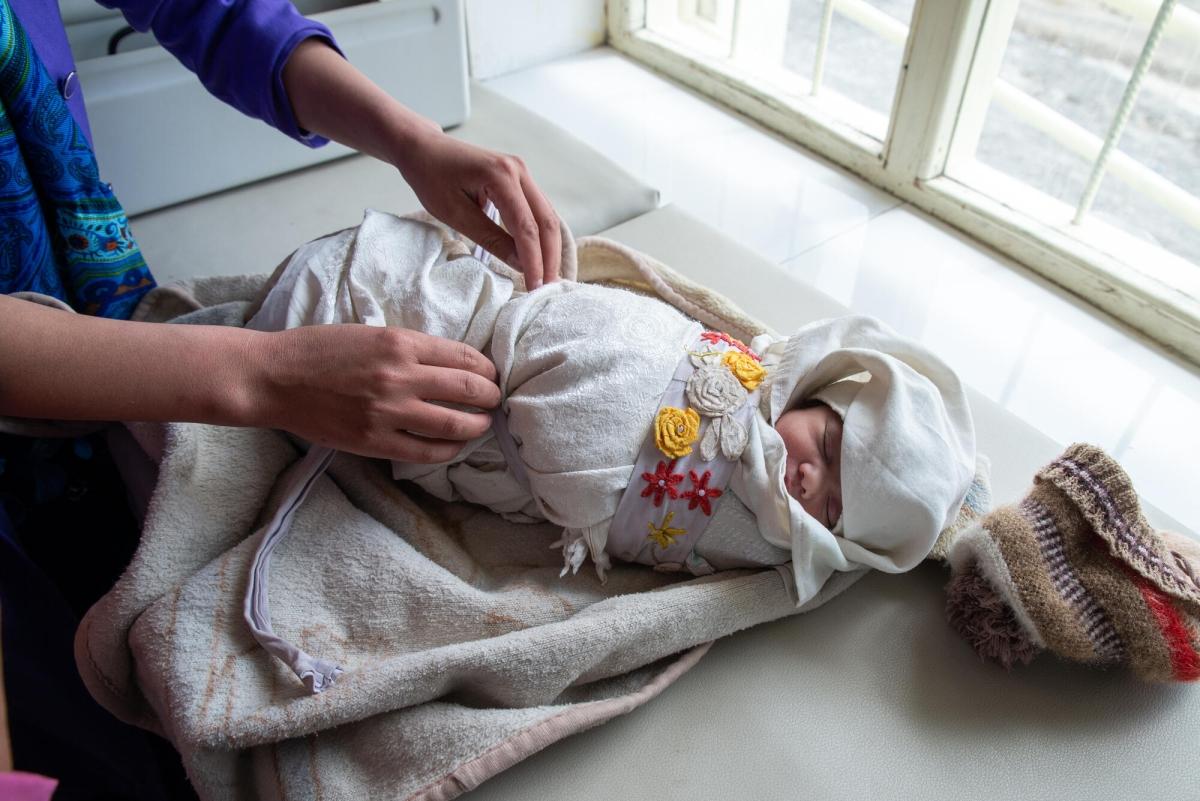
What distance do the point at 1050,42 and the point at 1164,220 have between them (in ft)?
1.91

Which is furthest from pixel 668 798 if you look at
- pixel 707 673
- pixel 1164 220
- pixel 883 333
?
pixel 1164 220

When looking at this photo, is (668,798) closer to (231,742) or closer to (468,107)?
(231,742)

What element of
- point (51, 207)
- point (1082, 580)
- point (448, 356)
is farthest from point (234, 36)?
point (1082, 580)

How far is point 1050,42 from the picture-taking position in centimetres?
183

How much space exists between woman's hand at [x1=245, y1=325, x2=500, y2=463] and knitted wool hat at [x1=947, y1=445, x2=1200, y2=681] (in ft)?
1.61

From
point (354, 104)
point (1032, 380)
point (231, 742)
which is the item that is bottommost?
point (1032, 380)

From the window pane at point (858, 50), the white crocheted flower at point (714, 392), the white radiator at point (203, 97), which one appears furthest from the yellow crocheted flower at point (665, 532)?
→ the window pane at point (858, 50)

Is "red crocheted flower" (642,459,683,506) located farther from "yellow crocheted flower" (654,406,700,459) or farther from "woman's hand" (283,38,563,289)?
"woman's hand" (283,38,563,289)

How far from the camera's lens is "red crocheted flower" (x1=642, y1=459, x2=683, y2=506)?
793mm

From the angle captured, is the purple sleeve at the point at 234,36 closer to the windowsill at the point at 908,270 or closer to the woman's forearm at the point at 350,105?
the woman's forearm at the point at 350,105

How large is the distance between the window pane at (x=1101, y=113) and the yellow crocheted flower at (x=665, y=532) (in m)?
0.98

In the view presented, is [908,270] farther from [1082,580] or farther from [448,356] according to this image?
[448,356]

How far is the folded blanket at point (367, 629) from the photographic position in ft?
2.21

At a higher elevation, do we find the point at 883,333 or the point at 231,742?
the point at 883,333
